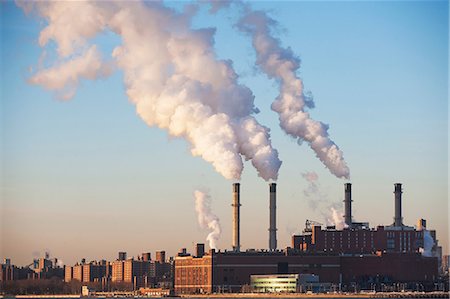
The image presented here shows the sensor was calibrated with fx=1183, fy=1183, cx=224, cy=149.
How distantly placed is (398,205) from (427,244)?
13812mm

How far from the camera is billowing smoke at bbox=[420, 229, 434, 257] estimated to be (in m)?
188

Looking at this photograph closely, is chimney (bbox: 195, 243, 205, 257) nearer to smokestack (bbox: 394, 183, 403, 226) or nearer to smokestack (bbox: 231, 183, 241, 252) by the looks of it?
smokestack (bbox: 231, 183, 241, 252)

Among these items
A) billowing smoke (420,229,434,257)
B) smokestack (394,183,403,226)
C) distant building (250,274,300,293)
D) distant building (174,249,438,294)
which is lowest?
distant building (250,274,300,293)

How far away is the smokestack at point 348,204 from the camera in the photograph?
6806 inches

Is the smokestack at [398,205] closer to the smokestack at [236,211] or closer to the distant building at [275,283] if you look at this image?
the distant building at [275,283]

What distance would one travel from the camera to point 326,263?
17838cm

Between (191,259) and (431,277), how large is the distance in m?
36.8

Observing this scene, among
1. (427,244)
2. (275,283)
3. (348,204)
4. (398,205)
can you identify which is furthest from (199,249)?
(427,244)

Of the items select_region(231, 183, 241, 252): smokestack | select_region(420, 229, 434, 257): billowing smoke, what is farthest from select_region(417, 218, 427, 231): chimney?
select_region(231, 183, 241, 252): smokestack

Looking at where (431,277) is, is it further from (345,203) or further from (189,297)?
(189,297)

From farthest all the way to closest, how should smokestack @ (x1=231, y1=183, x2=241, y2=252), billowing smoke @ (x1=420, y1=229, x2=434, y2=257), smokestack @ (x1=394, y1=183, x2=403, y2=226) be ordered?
billowing smoke @ (x1=420, y1=229, x2=434, y2=257), smokestack @ (x1=394, y1=183, x2=403, y2=226), smokestack @ (x1=231, y1=183, x2=241, y2=252)

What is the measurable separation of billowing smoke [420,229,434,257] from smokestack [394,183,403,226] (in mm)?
7608

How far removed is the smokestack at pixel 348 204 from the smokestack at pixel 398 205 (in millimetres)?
6966

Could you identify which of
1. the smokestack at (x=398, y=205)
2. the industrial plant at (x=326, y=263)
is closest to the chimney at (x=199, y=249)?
the industrial plant at (x=326, y=263)
